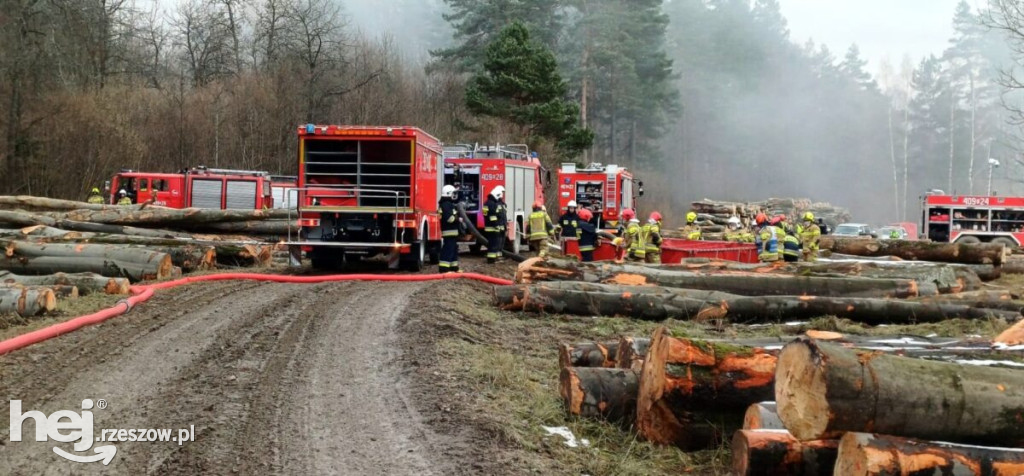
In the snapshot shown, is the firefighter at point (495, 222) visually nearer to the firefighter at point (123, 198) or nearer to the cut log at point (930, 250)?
the cut log at point (930, 250)

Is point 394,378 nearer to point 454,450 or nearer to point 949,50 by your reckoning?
point 454,450

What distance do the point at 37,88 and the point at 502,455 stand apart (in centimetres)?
3079

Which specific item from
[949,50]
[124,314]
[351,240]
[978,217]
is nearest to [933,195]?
[978,217]

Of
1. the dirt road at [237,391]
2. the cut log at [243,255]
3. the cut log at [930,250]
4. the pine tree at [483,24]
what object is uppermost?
the pine tree at [483,24]

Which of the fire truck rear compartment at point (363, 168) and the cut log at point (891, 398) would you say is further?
the fire truck rear compartment at point (363, 168)

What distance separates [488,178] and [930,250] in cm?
980

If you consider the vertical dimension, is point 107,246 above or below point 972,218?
below

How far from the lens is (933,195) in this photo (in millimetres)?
32125

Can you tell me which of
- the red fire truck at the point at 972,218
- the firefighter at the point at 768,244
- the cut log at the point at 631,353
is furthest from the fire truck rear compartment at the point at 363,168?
the red fire truck at the point at 972,218

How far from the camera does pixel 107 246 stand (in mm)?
14039

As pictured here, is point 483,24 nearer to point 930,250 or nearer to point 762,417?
point 930,250

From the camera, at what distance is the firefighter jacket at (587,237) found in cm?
1714

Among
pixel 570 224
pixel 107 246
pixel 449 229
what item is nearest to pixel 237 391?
pixel 107 246

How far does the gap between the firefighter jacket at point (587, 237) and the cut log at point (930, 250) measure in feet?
23.2
